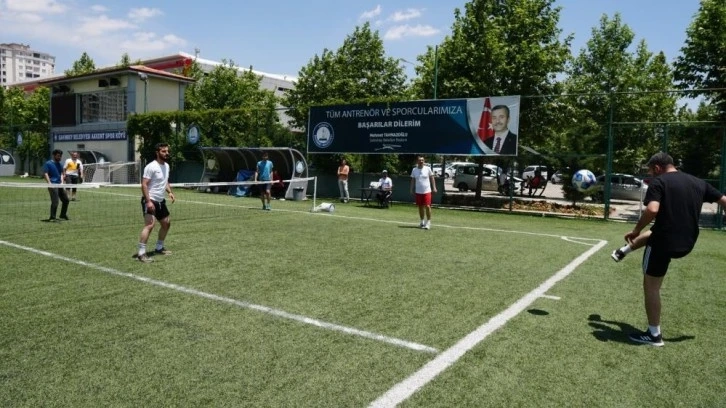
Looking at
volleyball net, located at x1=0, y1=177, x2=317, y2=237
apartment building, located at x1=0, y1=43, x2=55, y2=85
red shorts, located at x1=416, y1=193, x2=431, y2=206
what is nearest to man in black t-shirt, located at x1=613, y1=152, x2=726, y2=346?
red shorts, located at x1=416, y1=193, x2=431, y2=206

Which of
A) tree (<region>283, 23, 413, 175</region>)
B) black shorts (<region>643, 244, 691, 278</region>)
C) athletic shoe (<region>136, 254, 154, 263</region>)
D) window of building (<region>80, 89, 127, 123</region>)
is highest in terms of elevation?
tree (<region>283, 23, 413, 175</region>)

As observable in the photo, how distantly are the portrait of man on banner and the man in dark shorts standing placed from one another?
13.7m

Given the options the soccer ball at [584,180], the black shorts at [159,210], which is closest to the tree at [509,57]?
the soccer ball at [584,180]

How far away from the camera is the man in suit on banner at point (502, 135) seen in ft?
61.3

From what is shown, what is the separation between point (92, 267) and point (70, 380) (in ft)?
13.8

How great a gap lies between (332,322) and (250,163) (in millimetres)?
20319

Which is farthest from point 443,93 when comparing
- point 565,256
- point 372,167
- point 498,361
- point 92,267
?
point 498,361

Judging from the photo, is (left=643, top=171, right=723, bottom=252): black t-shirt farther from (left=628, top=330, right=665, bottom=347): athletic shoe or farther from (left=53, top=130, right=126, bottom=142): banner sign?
(left=53, top=130, right=126, bottom=142): banner sign

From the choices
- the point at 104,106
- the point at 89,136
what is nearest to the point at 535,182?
the point at 104,106

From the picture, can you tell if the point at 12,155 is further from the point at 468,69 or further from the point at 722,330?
the point at 722,330

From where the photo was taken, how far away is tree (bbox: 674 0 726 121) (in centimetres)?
1731

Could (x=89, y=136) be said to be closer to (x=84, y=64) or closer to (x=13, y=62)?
(x=84, y=64)

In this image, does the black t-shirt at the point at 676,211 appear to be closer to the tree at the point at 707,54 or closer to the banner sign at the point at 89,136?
the tree at the point at 707,54

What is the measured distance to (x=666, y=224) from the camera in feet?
16.5
